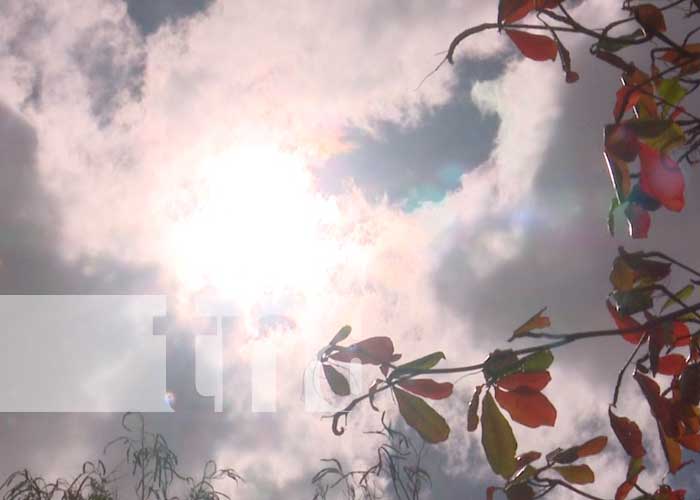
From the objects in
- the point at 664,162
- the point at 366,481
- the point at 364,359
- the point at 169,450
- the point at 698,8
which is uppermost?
the point at 169,450

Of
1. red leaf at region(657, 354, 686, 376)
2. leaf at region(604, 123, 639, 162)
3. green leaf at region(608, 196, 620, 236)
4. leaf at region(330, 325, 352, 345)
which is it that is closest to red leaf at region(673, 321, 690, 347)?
red leaf at region(657, 354, 686, 376)

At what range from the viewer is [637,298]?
73 centimetres

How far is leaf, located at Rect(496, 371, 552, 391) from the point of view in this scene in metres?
0.69

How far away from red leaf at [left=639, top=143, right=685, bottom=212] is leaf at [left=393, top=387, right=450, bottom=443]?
0.97 feet

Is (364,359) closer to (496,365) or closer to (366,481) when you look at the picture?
(496,365)

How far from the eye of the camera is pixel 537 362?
70 cm

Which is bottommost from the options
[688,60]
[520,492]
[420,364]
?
[520,492]

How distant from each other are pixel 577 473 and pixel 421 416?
23 centimetres

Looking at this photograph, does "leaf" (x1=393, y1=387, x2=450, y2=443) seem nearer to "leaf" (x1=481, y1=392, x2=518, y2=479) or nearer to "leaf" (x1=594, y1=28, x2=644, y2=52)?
"leaf" (x1=481, y1=392, x2=518, y2=479)

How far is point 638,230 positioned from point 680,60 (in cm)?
19

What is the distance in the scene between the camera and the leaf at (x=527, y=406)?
68 cm

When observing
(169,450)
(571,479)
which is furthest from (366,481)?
(571,479)

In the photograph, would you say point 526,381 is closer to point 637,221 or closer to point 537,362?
point 537,362

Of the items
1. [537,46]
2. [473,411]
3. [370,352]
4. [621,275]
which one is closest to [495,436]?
[473,411]
